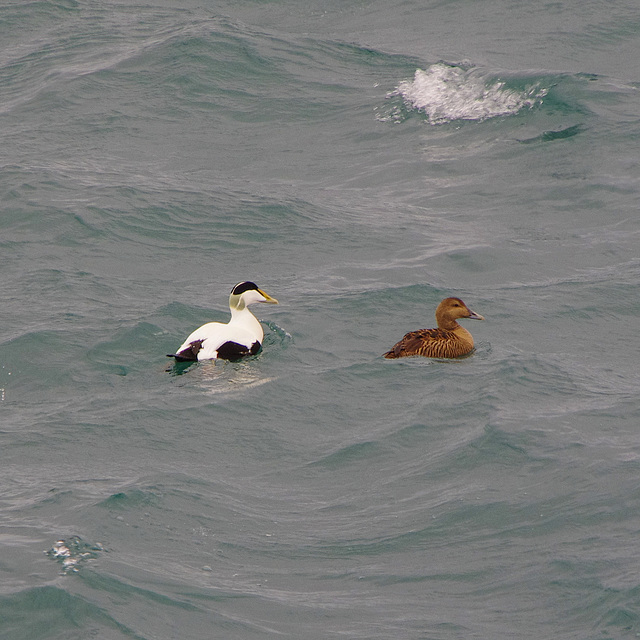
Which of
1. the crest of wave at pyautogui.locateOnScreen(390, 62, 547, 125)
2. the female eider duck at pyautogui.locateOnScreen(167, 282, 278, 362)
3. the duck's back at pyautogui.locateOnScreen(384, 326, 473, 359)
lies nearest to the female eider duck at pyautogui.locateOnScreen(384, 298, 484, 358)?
the duck's back at pyautogui.locateOnScreen(384, 326, 473, 359)

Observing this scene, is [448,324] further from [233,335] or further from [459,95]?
[459,95]

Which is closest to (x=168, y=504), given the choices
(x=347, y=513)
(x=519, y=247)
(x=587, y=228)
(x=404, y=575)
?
(x=347, y=513)

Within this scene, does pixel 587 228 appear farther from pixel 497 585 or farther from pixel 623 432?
pixel 497 585

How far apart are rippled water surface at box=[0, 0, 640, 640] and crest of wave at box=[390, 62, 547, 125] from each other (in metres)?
0.05

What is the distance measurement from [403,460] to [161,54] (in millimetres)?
12084

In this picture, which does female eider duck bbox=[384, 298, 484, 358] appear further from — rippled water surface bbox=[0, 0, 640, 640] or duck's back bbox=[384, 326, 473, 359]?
rippled water surface bbox=[0, 0, 640, 640]

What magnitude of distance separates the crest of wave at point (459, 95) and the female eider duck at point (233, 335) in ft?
20.2

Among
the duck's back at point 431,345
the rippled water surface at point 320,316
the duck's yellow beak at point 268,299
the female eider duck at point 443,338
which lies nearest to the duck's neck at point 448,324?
the female eider duck at point 443,338

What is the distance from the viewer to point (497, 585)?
6477 mm

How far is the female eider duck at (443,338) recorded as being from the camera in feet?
34.2

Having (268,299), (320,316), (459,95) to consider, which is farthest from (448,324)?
(459,95)

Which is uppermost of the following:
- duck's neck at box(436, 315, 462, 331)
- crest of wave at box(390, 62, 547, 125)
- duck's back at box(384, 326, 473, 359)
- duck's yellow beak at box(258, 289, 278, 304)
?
crest of wave at box(390, 62, 547, 125)

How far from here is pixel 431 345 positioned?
10.5m

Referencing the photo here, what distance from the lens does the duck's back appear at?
10422 mm
